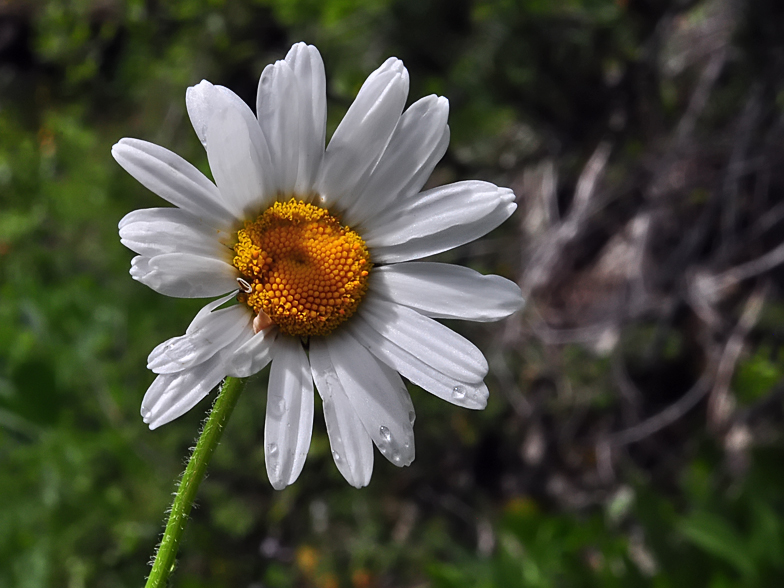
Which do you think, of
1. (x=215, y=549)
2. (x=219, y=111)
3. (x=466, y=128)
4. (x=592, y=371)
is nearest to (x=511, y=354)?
(x=592, y=371)

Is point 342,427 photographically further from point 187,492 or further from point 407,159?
point 407,159

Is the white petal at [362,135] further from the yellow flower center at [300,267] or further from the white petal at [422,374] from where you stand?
the white petal at [422,374]

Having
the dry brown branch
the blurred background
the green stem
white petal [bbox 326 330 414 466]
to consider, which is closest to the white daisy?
white petal [bbox 326 330 414 466]

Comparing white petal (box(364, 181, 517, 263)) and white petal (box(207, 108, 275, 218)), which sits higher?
white petal (box(207, 108, 275, 218))

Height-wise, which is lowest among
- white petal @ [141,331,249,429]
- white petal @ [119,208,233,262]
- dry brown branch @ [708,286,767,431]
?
dry brown branch @ [708,286,767,431]

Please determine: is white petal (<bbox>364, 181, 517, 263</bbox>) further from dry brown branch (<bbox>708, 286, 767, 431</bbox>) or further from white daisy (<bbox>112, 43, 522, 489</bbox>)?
dry brown branch (<bbox>708, 286, 767, 431</bbox>)

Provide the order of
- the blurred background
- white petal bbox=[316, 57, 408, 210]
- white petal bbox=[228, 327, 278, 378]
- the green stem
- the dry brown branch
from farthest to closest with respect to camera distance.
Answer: the dry brown branch → the blurred background → white petal bbox=[316, 57, 408, 210] → white petal bbox=[228, 327, 278, 378] → the green stem

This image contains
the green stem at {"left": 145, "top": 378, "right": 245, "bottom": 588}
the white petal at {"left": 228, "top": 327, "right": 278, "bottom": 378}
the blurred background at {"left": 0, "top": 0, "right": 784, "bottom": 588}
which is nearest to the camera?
the green stem at {"left": 145, "top": 378, "right": 245, "bottom": 588}

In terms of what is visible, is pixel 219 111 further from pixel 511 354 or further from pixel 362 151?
pixel 511 354
